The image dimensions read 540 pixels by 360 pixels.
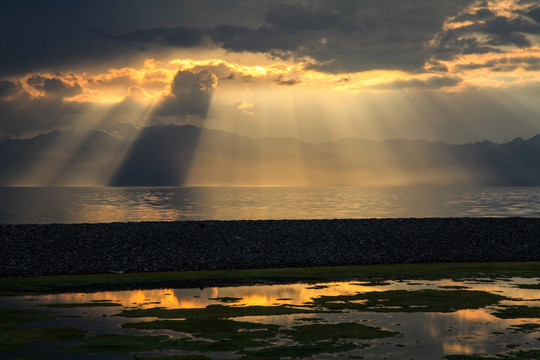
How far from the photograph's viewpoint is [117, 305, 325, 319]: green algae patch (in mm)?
20797

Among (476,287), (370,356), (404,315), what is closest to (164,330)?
(370,356)

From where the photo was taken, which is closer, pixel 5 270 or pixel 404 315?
pixel 404 315

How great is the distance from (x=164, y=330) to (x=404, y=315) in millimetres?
8786

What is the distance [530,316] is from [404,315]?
455 centimetres

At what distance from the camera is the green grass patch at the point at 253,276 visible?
29.0 meters

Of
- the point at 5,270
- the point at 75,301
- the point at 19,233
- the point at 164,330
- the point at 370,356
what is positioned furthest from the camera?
the point at 19,233

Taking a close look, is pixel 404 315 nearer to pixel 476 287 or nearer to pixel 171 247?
pixel 476 287

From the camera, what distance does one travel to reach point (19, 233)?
46.1 metres

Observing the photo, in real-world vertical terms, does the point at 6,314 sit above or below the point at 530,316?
above

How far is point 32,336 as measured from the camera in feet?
57.5

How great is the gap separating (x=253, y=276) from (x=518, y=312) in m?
15.3

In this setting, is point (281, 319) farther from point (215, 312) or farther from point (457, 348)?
point (457, 348)

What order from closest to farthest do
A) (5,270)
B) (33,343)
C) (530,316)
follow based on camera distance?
(33,343), (530,316), (5,270)

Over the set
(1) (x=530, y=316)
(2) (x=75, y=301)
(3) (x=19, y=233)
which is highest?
(3) (x=19, y=233)
